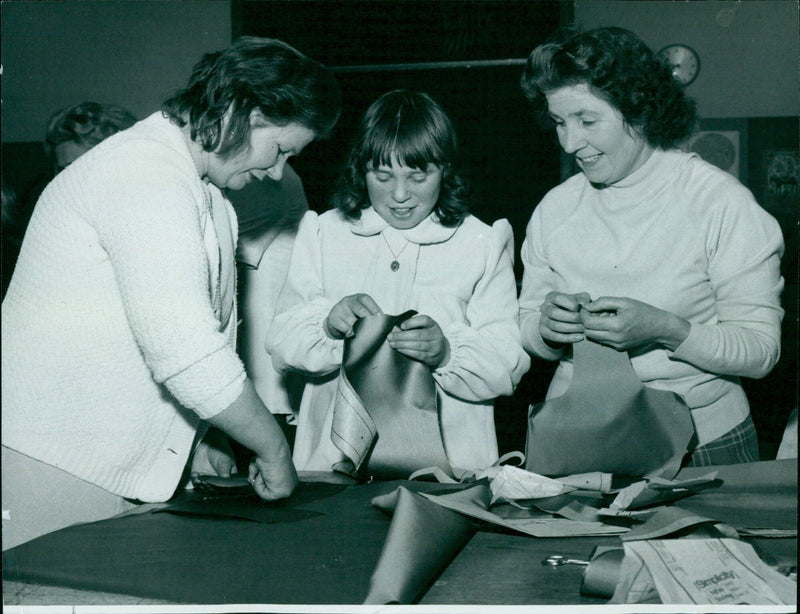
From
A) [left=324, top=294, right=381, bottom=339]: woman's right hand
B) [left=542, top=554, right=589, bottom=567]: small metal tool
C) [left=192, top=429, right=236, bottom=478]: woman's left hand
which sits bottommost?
[left=192, top=429, right=236, bottom=478]: woman's left hand

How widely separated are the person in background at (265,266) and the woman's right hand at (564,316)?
0.52 metres

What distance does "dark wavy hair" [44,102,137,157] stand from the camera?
4.77 feet

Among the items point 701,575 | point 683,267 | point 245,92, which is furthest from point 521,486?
point 245,92

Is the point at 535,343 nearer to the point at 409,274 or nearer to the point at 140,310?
the point at 409,274

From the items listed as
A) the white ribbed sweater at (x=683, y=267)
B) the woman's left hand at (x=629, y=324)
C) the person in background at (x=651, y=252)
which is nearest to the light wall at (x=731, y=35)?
the person in background at (x=651, y=252)

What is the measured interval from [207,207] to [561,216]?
0.69 meters

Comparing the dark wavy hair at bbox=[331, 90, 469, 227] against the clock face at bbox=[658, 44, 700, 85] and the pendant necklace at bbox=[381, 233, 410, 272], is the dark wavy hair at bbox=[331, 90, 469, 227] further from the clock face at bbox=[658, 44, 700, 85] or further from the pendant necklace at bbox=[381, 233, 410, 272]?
the clock face at bbox=[658, 44, 700, 85]

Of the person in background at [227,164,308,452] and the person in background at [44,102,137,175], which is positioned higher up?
the person in background at [44,102,137,175]

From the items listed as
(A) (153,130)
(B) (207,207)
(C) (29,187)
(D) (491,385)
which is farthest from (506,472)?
(C) (29,187)

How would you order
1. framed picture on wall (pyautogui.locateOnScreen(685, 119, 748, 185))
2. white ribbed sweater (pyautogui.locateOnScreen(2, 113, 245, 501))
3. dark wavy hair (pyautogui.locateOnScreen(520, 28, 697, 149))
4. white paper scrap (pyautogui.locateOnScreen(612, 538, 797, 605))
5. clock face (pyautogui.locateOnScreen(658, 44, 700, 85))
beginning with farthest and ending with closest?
framed picture on wall (pyautogui.locateOnScreen(685, 119, 748, 185))
clock face (pyautogui.locateOnScreen(658, 44, 700, 85))
dark wavy hair (pyautogui.locateOnScreen(520, 28, 697, 149))
white ribbed sweater (pyautogui.locateOnScreen(2, 113, 245, 501))
white paper scrap (pyautogui.locateOnScreen(612, 538, 797, 605))

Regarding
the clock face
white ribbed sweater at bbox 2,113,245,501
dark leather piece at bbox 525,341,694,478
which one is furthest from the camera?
the clock face

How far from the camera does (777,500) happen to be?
1.05 meters

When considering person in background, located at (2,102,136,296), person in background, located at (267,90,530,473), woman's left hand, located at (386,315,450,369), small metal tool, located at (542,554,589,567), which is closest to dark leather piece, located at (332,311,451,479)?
woman's left hand, located at (386,315,450,369)

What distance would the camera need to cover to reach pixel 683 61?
1464 millimetres
